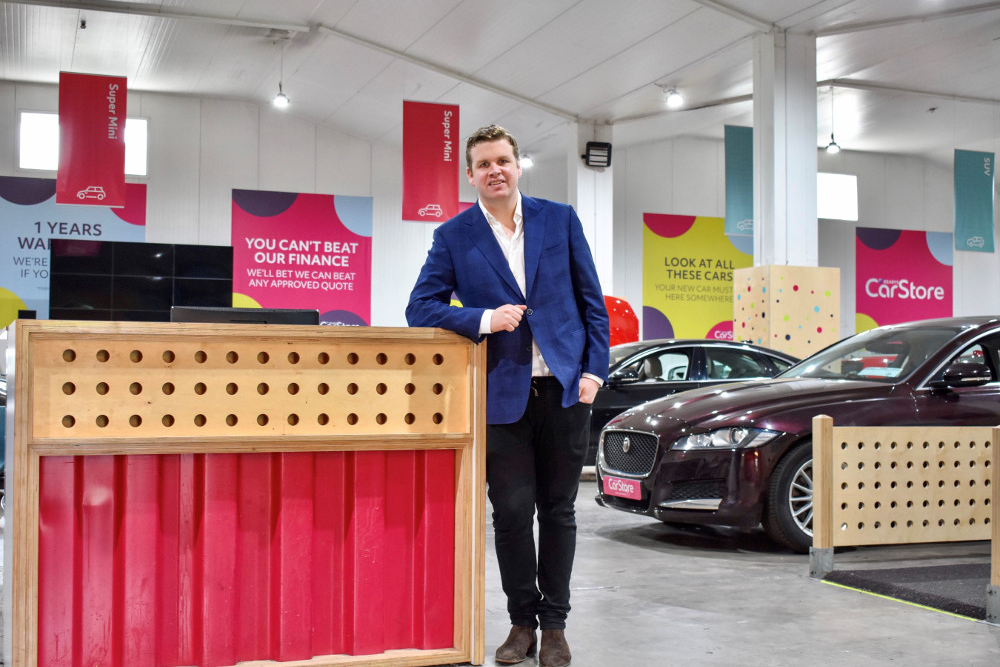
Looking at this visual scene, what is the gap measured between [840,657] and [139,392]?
2480mm

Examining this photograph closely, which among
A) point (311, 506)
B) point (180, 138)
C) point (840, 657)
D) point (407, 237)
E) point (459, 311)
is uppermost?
point (180, 138)

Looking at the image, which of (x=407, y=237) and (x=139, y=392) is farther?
(x=407, y=237)

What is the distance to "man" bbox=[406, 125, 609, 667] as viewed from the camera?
3.15 m

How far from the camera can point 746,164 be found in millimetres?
14469

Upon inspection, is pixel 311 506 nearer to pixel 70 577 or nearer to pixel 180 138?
pixel 70 577

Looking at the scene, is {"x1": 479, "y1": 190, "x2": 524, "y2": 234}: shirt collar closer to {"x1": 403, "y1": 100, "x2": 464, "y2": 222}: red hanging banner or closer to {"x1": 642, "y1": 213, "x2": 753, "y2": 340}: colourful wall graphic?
{"x1": 403, "y1": 100, "x2": 464, "y2": 222}: red hanging banner

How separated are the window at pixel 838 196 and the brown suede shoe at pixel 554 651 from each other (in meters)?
18.9

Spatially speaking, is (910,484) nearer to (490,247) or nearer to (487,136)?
(490,247)

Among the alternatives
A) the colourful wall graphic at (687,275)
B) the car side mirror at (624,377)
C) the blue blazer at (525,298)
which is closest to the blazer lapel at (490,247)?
the blue blazer at (525,298)

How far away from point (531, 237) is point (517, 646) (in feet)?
4.46

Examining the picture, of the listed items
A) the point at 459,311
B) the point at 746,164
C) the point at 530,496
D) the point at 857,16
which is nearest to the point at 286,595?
the point at 530,496

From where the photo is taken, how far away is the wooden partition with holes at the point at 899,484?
4.61 m

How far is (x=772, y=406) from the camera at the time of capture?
532 centimetres

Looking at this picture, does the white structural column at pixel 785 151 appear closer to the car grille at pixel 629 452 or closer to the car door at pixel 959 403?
the car door at pixel 959 403
